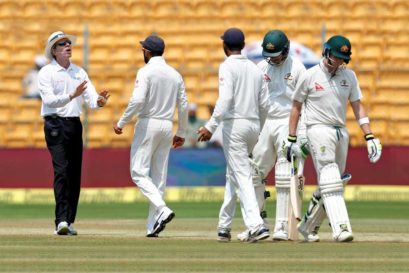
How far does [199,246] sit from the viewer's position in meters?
12.0

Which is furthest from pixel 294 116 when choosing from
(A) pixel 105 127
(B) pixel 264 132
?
(A) pixel 105 127

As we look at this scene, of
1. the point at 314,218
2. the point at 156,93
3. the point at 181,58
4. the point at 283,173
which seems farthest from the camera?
the point at 181,58

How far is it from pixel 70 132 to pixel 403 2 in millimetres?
14049

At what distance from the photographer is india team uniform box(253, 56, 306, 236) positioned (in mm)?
13234

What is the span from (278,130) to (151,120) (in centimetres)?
129

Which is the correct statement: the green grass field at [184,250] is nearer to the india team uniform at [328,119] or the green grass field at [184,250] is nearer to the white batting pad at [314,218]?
the white batting pad at [314,218]

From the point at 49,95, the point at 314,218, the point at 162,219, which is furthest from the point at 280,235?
the point at 49,95

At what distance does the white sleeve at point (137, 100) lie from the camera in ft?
43.7

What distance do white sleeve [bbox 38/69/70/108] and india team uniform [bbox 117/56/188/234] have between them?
0.61 m

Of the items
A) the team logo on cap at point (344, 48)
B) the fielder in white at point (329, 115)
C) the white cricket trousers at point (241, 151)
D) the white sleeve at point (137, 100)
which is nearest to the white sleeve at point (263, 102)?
the white cricket trousers at point (241, 151)

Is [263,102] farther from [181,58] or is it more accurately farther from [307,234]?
[181,58]

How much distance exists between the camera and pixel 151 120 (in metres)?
13.5

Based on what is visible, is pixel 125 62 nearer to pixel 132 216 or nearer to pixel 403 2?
pixel 403 2

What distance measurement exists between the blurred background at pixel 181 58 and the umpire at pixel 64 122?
864 centimetres
